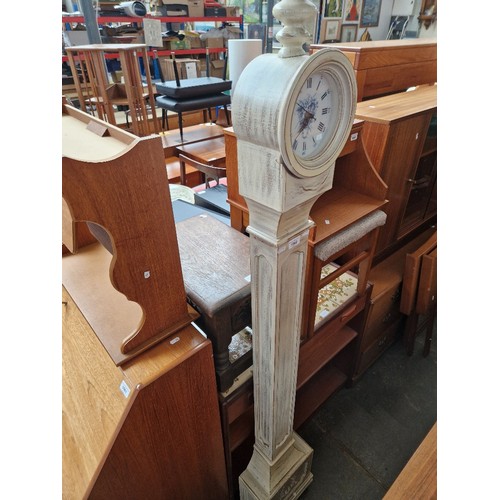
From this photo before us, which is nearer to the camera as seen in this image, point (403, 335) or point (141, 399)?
point (141, 399)

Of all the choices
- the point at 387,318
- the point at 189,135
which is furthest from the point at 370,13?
the point at 387,318

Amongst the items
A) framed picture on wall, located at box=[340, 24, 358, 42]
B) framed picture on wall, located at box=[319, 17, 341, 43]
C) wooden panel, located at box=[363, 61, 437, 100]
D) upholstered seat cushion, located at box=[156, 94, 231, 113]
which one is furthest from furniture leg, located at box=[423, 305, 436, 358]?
framed picture on wall, located at box=[340, 24, 358, 42]

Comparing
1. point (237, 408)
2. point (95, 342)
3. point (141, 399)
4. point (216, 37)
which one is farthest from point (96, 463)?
point (216, 37)

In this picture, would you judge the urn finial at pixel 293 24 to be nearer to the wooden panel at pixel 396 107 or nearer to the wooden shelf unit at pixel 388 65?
the wooden panel at pixel 396 107

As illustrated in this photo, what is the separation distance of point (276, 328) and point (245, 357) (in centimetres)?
27

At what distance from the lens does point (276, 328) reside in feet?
3.32

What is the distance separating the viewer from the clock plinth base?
1.37 metres

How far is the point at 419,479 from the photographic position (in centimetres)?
115

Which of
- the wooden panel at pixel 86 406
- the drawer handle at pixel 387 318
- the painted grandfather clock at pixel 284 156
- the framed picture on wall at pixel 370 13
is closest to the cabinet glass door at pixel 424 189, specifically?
the drawer handle at pixel 387 318

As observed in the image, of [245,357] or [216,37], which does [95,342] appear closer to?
[245,357]

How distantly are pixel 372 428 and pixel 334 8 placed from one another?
504 cm

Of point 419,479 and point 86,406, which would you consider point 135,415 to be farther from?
point 419,479

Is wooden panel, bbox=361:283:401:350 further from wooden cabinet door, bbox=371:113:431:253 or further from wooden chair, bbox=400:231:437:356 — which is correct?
wooden cabinet door, bbox=371:113:431:253

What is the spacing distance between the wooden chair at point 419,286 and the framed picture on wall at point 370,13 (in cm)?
439
